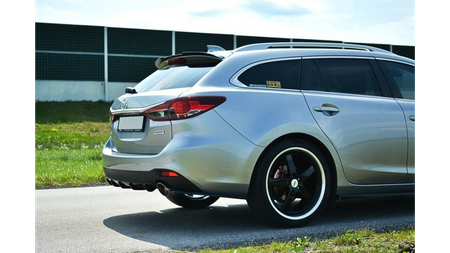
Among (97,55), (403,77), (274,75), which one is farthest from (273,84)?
(97,55)

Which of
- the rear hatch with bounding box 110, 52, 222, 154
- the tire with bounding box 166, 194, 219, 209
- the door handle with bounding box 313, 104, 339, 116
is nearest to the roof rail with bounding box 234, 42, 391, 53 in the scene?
the rear hatch with bounding box 110, 52, 222, 154

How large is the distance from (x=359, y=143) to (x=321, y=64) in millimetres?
908

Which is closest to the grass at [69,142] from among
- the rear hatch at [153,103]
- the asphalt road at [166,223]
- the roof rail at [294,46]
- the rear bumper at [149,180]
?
the asphalt road at [166,223]

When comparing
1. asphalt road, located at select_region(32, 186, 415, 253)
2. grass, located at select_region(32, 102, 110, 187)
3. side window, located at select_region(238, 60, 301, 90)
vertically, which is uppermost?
side window, located at select_region(238, 60, 301, 90)

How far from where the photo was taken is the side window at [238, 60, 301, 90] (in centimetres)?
559

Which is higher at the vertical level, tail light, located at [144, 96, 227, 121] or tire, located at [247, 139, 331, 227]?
tail light, located at [144, 96, 227, 121]

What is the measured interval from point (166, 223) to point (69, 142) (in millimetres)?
18730

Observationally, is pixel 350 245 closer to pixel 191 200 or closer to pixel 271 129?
pixel 271 129

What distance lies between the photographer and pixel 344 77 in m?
6.12

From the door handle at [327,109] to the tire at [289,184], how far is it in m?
0.35

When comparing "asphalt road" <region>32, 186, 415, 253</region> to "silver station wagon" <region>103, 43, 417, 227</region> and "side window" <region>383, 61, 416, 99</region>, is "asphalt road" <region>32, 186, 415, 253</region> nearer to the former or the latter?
"silver station wagon" <region>103, 43, 417, 227</region>

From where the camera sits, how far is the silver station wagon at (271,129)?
5.23 meters

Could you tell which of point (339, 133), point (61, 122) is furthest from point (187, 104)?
point (61, 122)

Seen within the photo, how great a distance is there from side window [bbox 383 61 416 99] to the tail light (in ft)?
7.16
